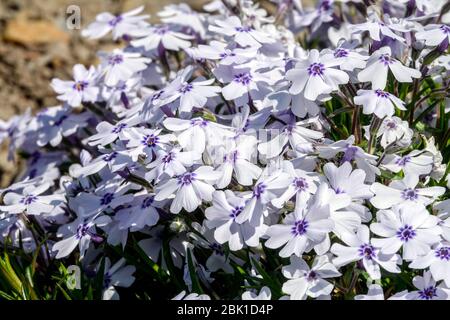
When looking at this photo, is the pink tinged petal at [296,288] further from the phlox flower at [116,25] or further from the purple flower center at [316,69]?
the phlox flower at [116,25]

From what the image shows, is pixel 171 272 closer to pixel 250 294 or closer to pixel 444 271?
pixel 250 294

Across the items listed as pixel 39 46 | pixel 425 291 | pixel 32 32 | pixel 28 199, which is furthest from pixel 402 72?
pixel 32 32

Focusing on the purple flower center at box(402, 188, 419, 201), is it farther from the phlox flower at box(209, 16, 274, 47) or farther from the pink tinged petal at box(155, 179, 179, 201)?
the phlox flower at box(209, 16, 274, 47)

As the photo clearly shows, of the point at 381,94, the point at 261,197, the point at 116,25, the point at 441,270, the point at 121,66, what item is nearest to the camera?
the point at 441,270

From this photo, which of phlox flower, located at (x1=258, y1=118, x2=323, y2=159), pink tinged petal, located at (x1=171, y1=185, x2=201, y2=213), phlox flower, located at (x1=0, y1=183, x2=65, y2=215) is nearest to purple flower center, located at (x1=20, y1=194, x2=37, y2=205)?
phlox flower, located at (x1=0, y1=183, x2=65, y2=215)

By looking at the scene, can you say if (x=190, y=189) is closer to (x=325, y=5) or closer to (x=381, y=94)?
(x=381, y=94)

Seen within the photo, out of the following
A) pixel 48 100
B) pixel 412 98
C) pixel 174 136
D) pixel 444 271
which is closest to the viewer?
pixel 444 271

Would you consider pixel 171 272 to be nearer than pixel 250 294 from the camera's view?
No
